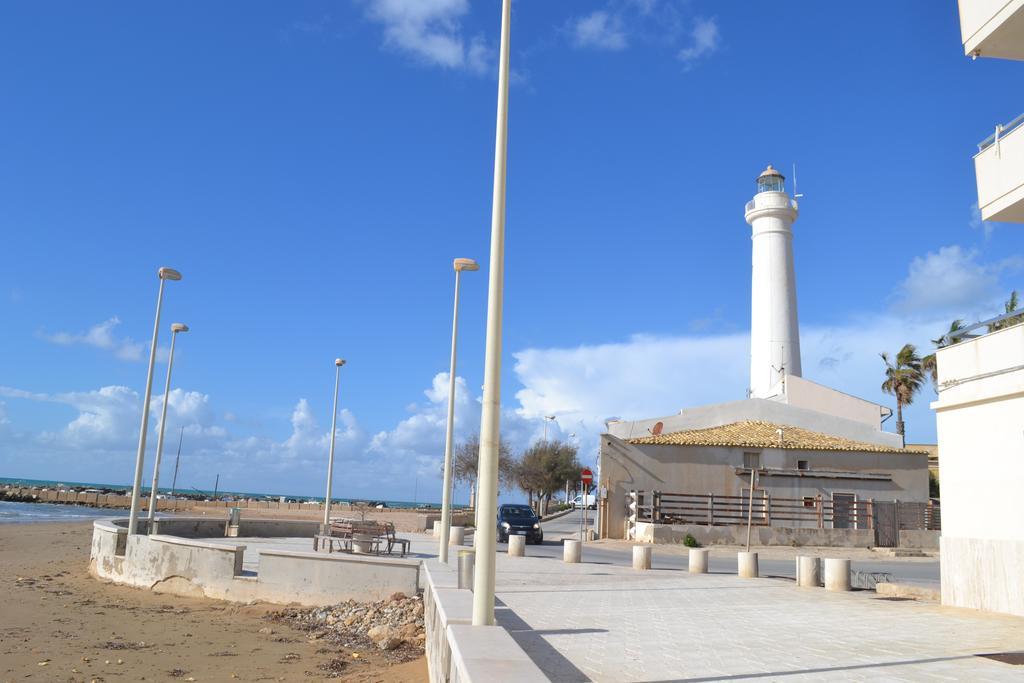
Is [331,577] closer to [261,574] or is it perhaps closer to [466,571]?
[261,574]

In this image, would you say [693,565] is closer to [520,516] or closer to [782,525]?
[520,516]

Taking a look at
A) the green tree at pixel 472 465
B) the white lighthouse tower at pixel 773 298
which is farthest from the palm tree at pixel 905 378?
the green tree at pixel 472 465

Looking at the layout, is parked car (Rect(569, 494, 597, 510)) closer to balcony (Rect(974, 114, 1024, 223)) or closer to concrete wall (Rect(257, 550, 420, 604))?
concrete wall (Rect(257, 550, 420, 604))

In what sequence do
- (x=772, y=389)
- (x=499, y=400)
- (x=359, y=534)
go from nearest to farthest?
(x=499, y=400) < (x=359, y=534) < (x=772, y=389)

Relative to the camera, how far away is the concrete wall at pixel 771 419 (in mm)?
38344

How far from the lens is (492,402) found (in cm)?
803

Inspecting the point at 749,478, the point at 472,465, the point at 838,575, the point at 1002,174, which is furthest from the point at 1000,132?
the point at 472,465

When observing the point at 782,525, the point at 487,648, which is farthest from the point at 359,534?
the point at 782,525

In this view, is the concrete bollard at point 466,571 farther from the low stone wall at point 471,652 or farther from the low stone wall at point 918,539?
the low stone wall at point 918,539

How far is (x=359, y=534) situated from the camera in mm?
21000

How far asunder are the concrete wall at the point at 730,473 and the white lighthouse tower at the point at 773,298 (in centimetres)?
1055

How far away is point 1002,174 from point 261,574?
1557 cm

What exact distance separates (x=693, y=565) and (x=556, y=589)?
6.58 metres

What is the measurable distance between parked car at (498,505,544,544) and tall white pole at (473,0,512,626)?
23.4m
